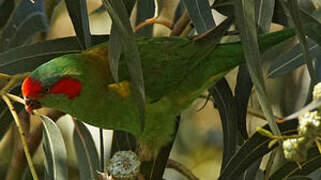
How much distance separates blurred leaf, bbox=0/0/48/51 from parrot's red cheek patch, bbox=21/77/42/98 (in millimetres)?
530

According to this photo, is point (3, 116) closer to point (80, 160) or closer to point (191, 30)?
point (80, 160)

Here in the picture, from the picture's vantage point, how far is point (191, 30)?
1.89m

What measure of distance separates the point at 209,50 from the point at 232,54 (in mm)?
50

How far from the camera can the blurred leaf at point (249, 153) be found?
1.37 m

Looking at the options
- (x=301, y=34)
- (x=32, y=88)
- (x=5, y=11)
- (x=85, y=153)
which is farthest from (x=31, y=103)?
(x=5, y=11)

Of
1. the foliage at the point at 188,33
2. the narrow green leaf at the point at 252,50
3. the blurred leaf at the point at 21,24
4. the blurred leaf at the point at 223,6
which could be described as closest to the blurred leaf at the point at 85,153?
the foliage at the point at 188,33

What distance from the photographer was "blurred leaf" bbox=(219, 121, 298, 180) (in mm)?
1367

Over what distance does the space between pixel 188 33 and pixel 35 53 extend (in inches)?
17.0

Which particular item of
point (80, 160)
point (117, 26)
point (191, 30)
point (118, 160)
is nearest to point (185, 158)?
point (191, 30)

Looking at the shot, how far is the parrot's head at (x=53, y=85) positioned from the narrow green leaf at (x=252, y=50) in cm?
41

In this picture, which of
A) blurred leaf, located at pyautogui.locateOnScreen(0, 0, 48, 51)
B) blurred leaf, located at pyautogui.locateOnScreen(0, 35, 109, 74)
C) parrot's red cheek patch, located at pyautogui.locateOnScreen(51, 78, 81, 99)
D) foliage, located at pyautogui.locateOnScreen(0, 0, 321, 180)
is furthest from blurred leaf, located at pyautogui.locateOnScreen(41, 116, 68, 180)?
blurred leaf, located at pyautogui.locateOnScreen(0, 0, 48, 51)

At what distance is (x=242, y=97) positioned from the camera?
148cm

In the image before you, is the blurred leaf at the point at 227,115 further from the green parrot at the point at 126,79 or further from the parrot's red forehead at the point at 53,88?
the parrot's red forehead at the point at 53,88

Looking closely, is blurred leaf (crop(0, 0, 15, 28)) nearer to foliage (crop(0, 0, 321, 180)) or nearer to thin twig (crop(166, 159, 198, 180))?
foliage (crop(0, 0, 321, 180))
